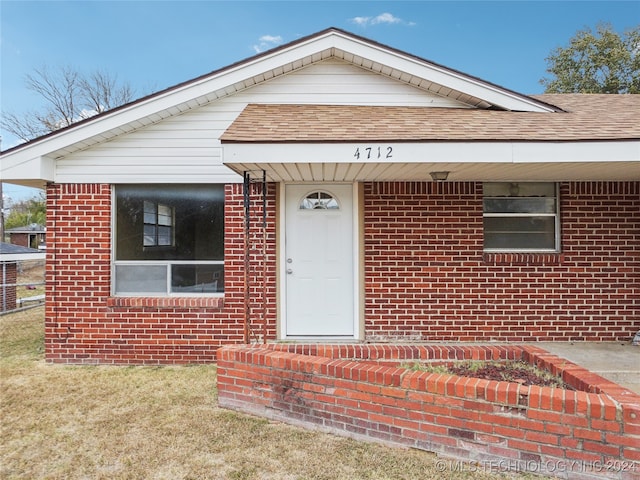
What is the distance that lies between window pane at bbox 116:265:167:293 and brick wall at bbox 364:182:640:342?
305cm

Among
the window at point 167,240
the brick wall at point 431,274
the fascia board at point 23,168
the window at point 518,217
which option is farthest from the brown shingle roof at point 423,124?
→ the fascia board at point 23,168

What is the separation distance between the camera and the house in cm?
557

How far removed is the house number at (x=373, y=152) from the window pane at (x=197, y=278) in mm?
2745

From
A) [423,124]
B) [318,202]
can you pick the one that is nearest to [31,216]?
[318,202]

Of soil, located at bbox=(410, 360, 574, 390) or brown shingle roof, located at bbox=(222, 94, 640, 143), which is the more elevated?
brown shingle roof, located at bbox=(222, 94, 640, 143)

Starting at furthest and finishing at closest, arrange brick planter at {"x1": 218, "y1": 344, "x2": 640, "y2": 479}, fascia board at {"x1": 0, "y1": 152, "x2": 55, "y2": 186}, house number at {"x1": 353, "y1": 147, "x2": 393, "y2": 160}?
fascia board at {"x1": 0, "y1": 152, "x2": 55, "y2": 186} < house number at {"x1": 353, "y1": 147, "x2": 393, "y2": 160} < brick planter at {"x1": 218, "y1": 344, "x2": 640, "y2": 479}

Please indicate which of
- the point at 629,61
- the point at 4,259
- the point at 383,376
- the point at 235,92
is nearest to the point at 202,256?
the point at 235,92

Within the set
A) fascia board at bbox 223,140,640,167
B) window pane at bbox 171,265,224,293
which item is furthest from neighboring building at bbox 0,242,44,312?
fascia board at bbox 223,140,640,167

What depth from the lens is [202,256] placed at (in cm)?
574

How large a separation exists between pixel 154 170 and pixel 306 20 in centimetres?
1602

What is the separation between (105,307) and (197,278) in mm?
1341

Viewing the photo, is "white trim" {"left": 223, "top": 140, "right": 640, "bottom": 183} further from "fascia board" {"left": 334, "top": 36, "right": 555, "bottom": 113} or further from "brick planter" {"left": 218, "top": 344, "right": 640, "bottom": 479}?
"brick planter" {"left": 218, "top": 344, "right": 640, "bottom": 479}

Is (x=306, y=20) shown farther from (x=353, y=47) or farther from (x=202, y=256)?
(x=202, y=256)

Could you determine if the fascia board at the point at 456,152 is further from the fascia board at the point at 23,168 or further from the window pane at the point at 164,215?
the fascia board at the point at 23,168
